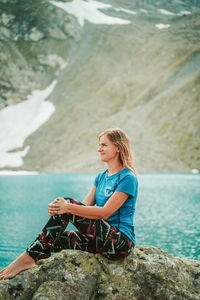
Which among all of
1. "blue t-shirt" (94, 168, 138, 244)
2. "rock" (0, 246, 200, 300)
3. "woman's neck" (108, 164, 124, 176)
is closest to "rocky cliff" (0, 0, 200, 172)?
"rock" (0, 246, 200, 300)

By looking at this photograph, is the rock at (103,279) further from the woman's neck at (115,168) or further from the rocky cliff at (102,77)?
the rocky cliff at (102,77)

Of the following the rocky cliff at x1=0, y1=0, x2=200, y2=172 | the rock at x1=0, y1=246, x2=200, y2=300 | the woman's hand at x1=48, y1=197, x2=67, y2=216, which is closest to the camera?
the rock at x1=0, y1=246, x2=200, y2=300

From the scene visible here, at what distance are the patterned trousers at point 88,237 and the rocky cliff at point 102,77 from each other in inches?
2988

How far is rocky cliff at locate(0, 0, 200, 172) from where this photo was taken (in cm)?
8762

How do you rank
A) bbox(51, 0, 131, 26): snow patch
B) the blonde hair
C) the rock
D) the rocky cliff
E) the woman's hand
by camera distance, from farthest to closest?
bbox(51, 0, 131, 26): snow patch, the rocky cliff, the blonde hair, the woman's hand, the rock

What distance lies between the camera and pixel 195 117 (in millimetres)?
86125

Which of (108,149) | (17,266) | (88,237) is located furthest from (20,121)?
(88,237)

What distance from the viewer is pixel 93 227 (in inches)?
189

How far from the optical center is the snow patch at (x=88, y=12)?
170350 mm

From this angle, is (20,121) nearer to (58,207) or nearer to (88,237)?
(58,207)

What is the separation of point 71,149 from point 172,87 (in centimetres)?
3955

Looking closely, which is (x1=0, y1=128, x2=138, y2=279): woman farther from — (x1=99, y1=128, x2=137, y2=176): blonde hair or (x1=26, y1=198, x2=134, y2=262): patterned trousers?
(x1=99, y1=128, x2=137, y2=176): blonde hair

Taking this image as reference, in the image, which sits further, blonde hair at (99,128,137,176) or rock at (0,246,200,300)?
blonde hair at (99,128,137,176)

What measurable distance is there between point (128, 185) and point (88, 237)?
1065 millimetres
